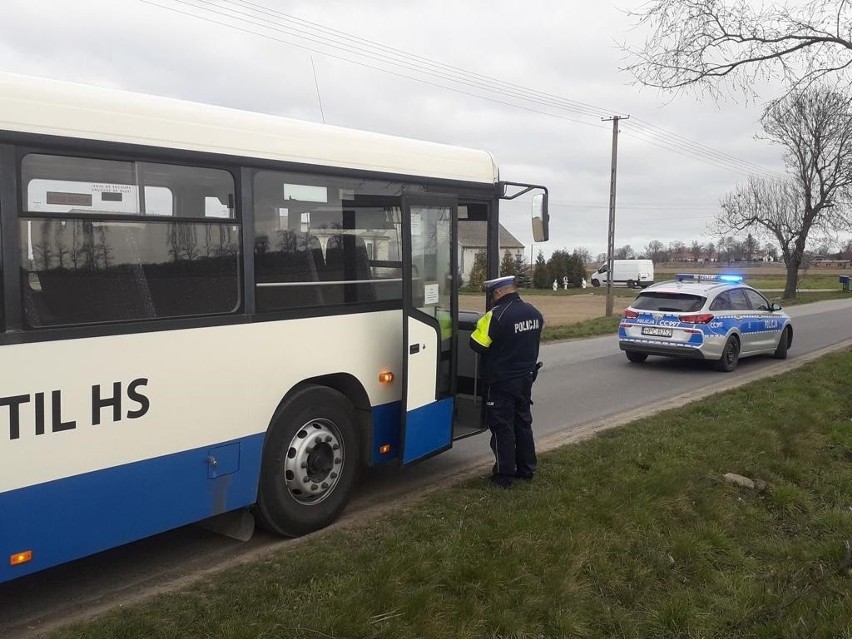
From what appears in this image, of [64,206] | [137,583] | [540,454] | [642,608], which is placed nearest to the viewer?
[64,206]

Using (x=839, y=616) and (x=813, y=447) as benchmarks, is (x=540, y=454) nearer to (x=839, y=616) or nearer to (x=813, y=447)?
(x=813, y=447)

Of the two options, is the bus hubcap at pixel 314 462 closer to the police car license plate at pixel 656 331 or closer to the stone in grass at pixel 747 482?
the stone in grass at pixel 747 482

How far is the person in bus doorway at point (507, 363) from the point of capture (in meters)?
5.97

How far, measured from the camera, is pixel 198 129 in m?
4.42

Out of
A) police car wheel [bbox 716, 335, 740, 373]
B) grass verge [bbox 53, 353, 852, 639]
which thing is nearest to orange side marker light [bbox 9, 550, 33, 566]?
grass verge [bbox 53, 353, 852, 639]

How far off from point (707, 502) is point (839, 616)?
175cm

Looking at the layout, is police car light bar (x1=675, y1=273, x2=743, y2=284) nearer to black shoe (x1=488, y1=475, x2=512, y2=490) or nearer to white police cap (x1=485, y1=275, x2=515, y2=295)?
white police cap (x1=485, y1=275, x2=515, y2=295)

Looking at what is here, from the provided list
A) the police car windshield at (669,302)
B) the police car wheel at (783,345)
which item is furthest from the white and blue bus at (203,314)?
the police car wheel at (783,345)

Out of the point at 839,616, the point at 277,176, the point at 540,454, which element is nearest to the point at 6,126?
the point at 277,176

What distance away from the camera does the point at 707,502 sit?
18.6ft

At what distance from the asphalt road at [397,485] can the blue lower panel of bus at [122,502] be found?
42cm

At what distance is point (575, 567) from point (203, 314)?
2.62 metres

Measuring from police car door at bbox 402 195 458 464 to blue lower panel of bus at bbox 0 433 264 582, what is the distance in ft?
4.67

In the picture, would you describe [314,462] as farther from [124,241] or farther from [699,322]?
[699,322]
